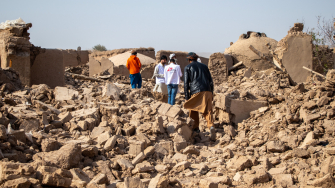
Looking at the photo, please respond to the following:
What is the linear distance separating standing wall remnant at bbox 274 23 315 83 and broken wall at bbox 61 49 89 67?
1319 centimetres

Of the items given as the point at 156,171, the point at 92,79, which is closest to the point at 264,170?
the point at 156,171

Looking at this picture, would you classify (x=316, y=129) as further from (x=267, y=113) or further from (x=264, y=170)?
(x=264, y=170)

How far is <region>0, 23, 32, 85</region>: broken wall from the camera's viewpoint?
8180 mm

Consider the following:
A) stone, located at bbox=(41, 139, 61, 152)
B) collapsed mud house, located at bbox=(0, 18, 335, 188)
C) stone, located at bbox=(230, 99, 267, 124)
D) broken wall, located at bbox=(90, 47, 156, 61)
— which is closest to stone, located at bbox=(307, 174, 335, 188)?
collapsed mud house, located at bbox=(0, 18, 335, 188)

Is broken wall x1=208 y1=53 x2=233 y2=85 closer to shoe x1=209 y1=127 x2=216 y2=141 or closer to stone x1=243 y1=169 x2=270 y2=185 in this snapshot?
shoe x1=209 y1=127 x2=216 y2=141

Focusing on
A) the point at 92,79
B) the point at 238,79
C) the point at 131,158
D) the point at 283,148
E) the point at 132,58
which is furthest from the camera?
the point at 92,79

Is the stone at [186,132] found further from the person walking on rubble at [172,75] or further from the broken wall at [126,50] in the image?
the broken wall at [126,50]

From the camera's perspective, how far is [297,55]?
10477mm

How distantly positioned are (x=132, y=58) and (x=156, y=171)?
17.6ft

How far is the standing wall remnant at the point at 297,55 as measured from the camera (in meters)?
10.4

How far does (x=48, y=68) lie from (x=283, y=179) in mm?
7492

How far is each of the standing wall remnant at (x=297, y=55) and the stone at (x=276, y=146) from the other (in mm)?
6506

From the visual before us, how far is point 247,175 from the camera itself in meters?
3.73

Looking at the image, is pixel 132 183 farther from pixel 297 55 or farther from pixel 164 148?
pixel 297 55
